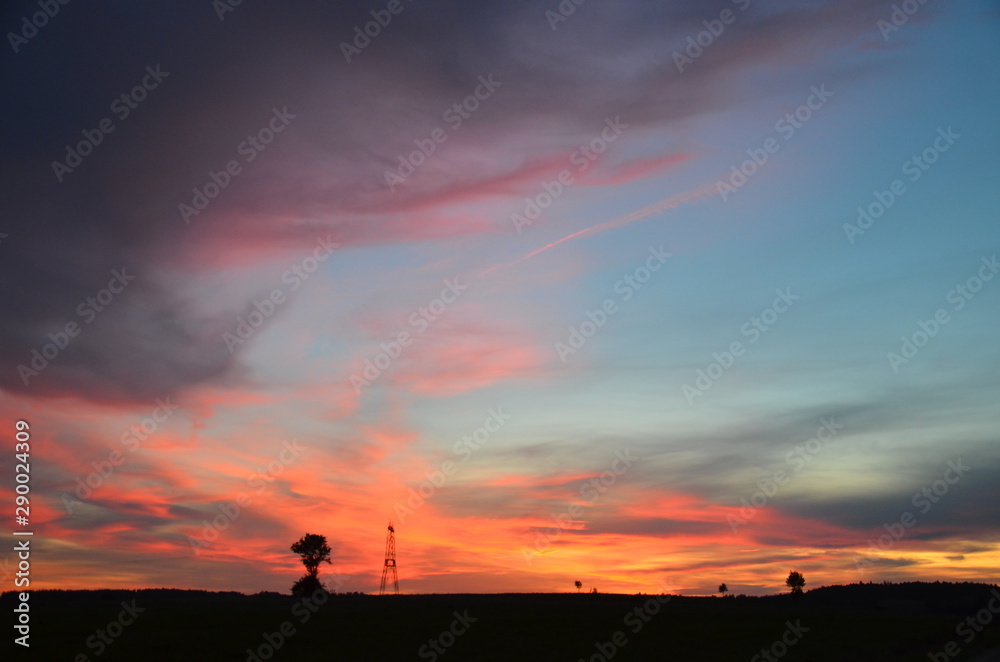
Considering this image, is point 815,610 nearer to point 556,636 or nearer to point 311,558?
point 556,636

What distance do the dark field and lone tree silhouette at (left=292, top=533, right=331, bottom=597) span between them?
3957cm

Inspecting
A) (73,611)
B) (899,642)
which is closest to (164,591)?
(73,611)

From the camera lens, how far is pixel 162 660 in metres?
53.1

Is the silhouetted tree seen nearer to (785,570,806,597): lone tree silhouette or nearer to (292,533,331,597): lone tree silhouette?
(292,533,331,597): lone tree silhouette

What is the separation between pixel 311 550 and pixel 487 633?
2762 inches

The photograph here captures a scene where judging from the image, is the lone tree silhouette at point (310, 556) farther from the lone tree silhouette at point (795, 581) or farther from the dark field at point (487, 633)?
the lone tree silhouette at point (795, 581)

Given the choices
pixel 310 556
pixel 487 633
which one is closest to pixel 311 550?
pixel 310 556

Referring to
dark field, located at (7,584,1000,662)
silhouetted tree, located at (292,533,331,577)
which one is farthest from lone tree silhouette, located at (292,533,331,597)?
dark field, located at (7,584,1000,662)

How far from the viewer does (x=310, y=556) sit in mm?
131125

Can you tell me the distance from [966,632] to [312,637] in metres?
63.6

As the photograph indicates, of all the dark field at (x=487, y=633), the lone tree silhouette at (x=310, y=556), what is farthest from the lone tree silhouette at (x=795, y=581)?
the lone tree silhouette at (x=310, y=556)

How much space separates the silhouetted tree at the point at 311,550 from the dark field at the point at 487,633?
130 ft

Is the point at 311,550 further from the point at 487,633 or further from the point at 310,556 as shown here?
the point at 487,633

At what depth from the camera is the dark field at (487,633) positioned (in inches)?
2264
